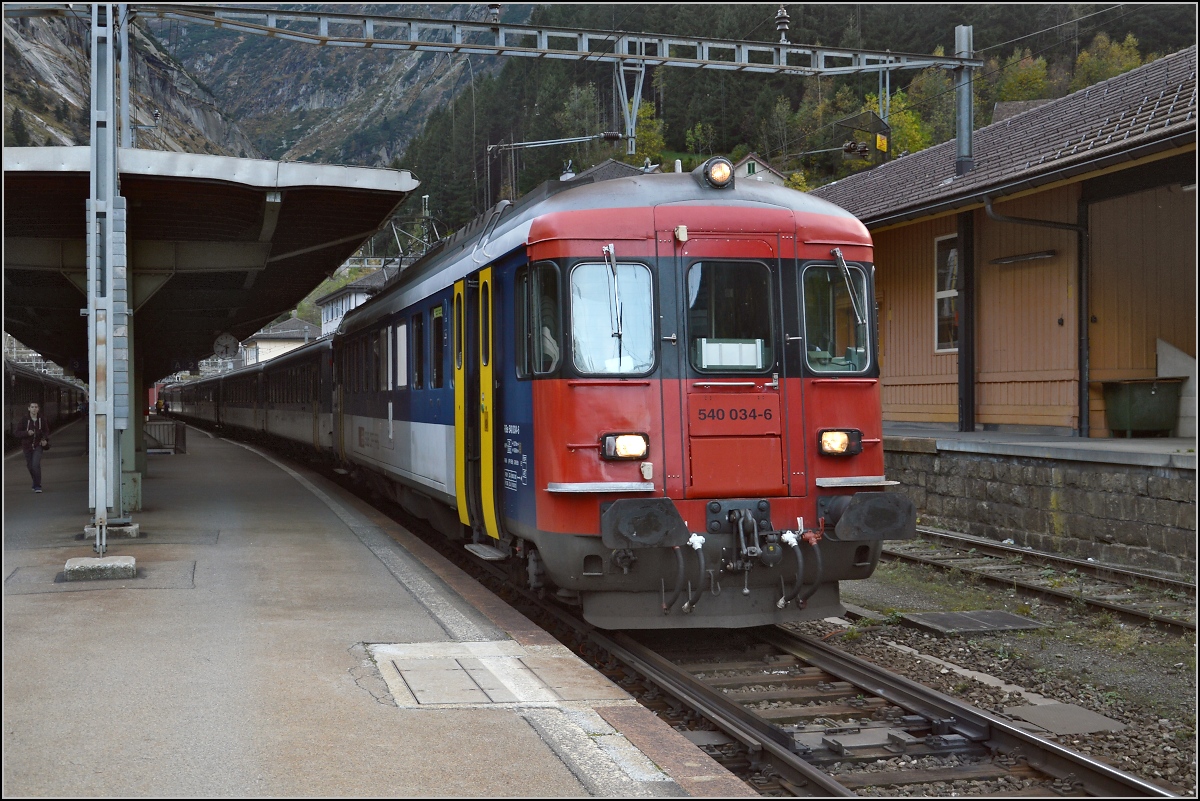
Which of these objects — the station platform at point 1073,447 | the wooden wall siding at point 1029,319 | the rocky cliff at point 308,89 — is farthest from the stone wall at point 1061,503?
the rocky cliff at point 308,89

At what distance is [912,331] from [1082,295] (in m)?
4.29

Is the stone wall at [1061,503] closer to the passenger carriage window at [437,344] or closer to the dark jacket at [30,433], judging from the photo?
the passenger carriage window at [437,344]

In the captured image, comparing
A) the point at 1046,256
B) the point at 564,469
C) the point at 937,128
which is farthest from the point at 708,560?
the point at 937,128

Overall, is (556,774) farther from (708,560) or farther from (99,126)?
(99,126)

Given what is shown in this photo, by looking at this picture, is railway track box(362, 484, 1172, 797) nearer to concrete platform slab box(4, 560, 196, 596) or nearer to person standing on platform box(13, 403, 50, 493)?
concrete platform slab box(4, 560, 196, 596)

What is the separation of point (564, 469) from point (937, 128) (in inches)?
2628

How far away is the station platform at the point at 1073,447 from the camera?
421 inches

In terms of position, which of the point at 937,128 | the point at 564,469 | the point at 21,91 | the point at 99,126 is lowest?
the point at 564,469

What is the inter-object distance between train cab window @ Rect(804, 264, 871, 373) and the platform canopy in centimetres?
537

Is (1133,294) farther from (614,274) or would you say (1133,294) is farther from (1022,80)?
(1022,80)

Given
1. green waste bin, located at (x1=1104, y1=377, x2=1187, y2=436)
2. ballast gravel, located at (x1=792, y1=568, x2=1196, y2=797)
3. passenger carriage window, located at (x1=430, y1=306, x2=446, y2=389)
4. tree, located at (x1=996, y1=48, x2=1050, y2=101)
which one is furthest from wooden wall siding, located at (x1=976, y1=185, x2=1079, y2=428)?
tree, located at (x1=996, y1=48, x2=1050, y2=101)

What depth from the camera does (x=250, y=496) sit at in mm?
16375

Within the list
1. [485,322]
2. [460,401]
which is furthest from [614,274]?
[460,401]

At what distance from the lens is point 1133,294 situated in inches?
569
